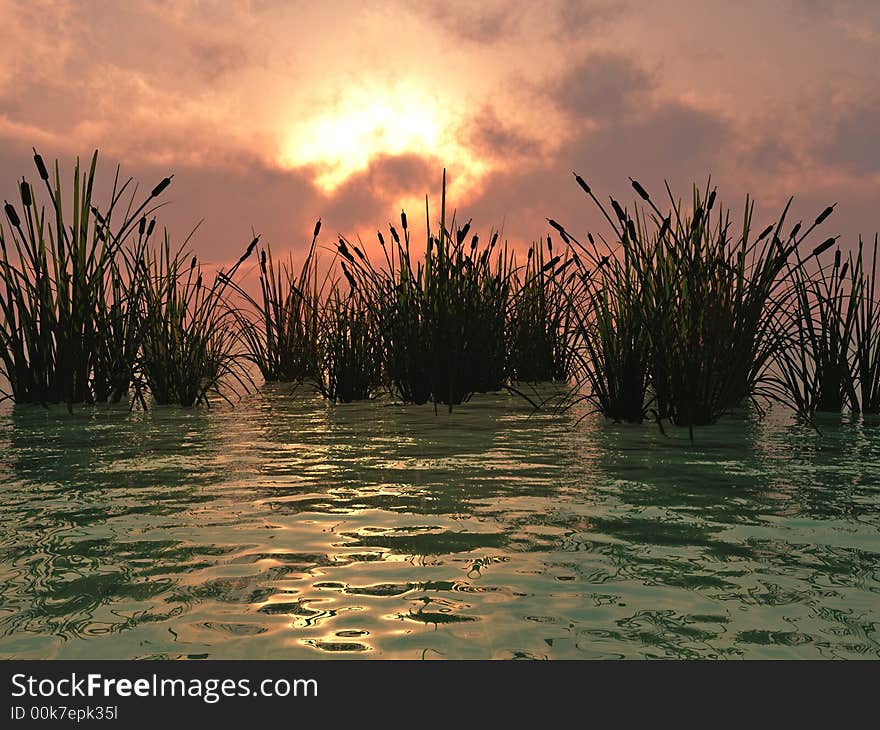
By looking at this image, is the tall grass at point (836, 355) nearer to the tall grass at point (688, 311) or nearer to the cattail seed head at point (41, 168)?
the tall grass at point (688, 311)

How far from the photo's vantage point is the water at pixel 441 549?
5.66 feet

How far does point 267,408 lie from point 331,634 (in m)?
4.57

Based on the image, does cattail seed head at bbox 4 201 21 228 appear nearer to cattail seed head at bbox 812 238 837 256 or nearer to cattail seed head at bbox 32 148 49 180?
cattail seed head at bbox 32 148 49 180

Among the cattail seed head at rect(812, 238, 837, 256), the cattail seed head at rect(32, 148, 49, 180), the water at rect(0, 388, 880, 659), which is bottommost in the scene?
the water at rect(0, 388, 880, 659)

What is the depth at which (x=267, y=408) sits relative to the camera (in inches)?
245

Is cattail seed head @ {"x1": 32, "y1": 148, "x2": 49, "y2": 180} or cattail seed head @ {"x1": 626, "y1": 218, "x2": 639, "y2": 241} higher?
cattail seed head @ {"x1": 32, "y1": 148, "x2": 49, "y2": 180}

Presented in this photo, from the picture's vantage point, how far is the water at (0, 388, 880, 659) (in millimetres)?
1725

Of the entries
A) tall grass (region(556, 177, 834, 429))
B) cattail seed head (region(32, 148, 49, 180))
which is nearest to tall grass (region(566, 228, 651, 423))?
tall grass (region(556, 177, 834, 429))

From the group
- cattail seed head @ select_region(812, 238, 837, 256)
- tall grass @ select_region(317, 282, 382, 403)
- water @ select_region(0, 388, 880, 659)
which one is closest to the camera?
water @ select_region(0, 388, 880, 659)

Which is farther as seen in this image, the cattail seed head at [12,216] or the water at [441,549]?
the cattail seed head at [12,216]

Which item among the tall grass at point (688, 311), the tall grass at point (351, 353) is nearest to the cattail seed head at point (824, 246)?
the tall grass at point (688, 311)

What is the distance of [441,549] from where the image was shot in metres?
2.31

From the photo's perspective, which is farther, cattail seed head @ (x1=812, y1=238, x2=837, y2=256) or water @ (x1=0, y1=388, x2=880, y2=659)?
cattail seed head @ (x1=812, y1=238, x2=837, y2=256)

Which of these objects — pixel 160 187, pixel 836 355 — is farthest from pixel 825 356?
pixel 160 187
